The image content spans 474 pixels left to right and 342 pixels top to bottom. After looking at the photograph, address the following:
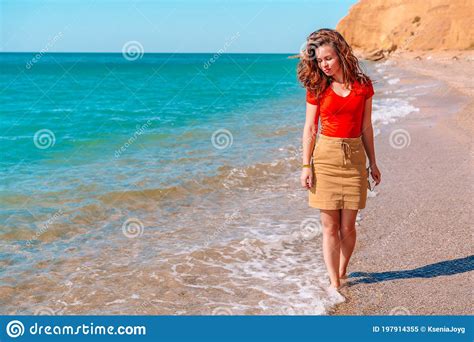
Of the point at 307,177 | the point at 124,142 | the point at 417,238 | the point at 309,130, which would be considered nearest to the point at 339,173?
the point at 307,177

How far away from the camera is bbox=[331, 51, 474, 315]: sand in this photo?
4402 millimetres

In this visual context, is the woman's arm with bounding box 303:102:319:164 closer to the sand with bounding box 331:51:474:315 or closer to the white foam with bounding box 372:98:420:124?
the sand with bounding box 331:51:474:315

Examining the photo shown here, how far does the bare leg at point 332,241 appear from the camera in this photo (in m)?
4.45

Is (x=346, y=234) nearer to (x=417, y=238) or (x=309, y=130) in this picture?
(x=309, y=130)

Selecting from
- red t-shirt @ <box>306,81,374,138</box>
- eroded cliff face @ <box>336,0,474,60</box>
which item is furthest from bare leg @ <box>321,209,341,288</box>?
eroded cliff face @ <box>336,0,474,60</box>

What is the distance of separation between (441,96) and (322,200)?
1773 cm

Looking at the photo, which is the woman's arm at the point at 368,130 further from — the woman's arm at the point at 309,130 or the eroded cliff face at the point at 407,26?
the eroded cliff face at the point at 407,26

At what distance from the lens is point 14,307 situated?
479 cm

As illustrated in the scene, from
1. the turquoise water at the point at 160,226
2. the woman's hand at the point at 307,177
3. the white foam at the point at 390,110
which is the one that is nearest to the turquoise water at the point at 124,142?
the turquoise water at the point at 160,226

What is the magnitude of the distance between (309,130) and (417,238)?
7.37 feet

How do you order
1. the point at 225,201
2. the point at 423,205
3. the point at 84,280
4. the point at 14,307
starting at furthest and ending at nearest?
the point at 225,201 → the point at 423,205 → the point at 84,280 → the point at 14,307
